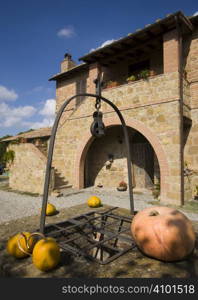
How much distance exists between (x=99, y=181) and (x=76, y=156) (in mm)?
2114

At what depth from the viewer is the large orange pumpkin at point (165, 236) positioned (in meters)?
2.01

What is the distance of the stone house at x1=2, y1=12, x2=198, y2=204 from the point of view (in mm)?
6820

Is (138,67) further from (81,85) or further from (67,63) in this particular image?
(67,63)

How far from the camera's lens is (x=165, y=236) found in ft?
6.59

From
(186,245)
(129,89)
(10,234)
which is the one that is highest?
(129,89)

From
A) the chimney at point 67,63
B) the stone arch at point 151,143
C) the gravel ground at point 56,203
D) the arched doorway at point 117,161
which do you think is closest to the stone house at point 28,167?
the gravel ground at point 56,203

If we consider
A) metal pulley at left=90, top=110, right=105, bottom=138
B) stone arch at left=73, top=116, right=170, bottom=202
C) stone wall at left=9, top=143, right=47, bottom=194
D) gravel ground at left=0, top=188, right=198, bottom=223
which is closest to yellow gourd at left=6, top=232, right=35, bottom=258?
metal pulley at left=90, top=110, right=105, bottom=138

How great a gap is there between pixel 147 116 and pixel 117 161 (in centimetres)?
339

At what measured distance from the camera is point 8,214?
567cm

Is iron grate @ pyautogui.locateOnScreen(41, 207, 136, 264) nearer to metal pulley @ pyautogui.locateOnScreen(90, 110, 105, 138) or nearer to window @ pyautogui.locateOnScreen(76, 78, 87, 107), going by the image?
metal pulley @ pyautogui.locateOnScreen(90, 110, 105, 138)

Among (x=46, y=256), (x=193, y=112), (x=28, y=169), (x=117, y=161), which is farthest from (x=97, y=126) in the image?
(x=28, y=169)

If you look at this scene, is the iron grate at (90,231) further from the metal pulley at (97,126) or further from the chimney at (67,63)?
the chimney at (67,63)

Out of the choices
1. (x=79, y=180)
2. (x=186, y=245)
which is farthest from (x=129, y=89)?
(x=186, y=245)

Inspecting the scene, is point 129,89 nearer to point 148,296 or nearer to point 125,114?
point 125,114
